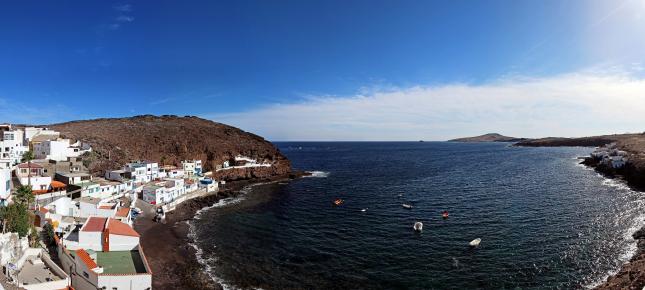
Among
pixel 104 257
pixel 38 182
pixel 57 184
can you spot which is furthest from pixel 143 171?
pixel 104 257

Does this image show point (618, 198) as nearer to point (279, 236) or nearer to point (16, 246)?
point (279, 236)

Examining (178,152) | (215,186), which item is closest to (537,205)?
(215,186)

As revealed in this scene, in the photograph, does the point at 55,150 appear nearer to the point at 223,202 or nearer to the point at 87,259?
the point at 223,202

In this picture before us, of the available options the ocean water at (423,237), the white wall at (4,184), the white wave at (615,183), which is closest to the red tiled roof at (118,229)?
the ocean water at (423,237)

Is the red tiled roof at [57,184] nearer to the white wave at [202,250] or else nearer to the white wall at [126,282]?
the white wave at [202,250]

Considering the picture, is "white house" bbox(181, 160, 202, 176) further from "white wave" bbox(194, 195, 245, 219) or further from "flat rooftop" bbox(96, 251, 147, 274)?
"flat rooftop" bbox(96, 251, 147, 274)

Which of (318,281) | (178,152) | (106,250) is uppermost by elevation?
(178,152)
